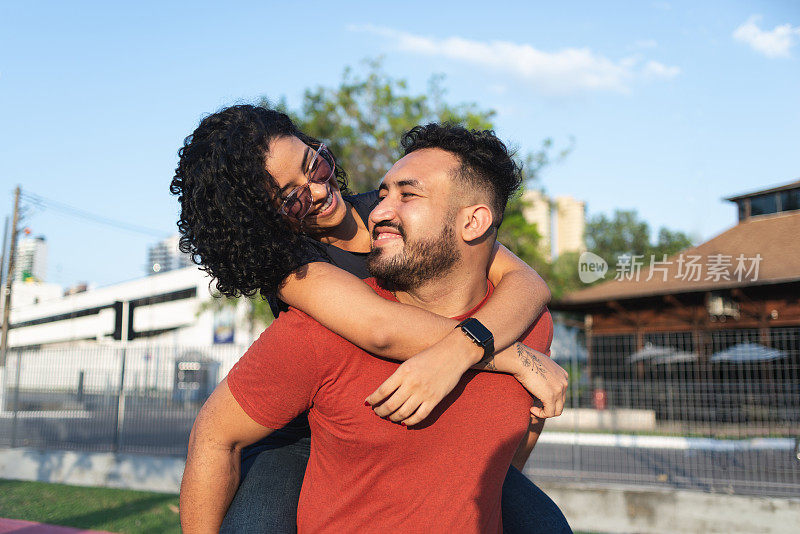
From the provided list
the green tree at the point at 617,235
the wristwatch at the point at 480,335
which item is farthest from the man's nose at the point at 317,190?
the green tree at the point at 617,235

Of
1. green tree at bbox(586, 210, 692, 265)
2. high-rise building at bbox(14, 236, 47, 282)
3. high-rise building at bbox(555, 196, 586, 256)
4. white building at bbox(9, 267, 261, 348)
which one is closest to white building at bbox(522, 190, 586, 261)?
high-rise building at bbox(555, 196, 586, 256)

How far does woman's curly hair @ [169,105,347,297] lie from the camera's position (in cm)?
194

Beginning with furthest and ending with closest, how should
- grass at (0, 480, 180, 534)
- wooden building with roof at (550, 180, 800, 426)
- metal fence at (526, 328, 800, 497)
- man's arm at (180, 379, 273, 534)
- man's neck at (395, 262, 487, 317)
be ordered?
wooden building with roof at (550, 180, 800, 426) → metal fence at (526, 328, 800, 497) → grass at (0, 480, 180, 534) → man's neck at (395, 262, 487, 317) → man's arm at (180, 379, 273, 534)

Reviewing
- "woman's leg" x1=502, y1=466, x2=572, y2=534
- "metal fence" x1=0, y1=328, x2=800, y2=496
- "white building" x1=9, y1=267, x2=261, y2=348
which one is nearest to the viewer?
"woman's leg" x1=502, y1=466, x2=572, y2=534

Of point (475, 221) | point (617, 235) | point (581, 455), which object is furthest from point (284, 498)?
point (617, 235)

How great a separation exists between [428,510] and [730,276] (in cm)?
2135

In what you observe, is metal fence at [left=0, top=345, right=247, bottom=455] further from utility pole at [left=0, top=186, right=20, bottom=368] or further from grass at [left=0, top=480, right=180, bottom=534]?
utility pole at [left=0, top=186, right=20, bottom=368]

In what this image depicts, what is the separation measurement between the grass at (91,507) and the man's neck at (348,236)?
17.0 feet

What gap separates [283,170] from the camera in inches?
85.7

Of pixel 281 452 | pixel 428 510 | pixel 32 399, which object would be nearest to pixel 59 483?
pixel 32 399

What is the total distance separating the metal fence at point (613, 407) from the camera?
8.47 m

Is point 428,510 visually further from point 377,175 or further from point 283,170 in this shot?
point 377,175

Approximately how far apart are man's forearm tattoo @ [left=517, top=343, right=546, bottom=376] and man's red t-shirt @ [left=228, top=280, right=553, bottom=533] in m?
0.23
